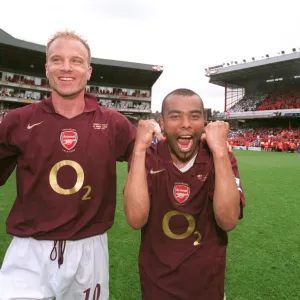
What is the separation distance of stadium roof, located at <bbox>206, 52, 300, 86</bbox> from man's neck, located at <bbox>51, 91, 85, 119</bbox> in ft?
121

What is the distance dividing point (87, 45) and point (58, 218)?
1220 millimetres

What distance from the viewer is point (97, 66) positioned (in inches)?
1692

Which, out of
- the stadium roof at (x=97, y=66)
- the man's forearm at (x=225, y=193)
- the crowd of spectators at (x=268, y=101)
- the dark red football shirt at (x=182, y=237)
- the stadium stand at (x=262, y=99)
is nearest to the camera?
the man's forearm at (x=225, y=193)

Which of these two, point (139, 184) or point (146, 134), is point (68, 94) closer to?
point (146, 134)

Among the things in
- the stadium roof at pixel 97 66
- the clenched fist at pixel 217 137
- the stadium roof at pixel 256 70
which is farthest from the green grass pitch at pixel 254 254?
the stadium roof at pixel 97 66

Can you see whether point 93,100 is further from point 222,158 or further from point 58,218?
point 222,158

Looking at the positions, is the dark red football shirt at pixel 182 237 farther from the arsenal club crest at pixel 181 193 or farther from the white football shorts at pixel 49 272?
the white football shorts at pixel 49 272

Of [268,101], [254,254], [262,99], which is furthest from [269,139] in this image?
[254,254]

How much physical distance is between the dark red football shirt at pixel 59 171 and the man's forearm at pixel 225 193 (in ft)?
A: 2.44

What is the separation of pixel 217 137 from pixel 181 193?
408 mm

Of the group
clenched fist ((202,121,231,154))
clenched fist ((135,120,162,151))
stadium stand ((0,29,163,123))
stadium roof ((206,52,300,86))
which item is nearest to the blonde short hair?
clenched fist ((135,120,162,151))

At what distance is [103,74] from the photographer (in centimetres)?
4594

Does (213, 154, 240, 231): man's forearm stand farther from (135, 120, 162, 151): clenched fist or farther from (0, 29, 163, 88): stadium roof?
(0, 29, 163, 88): stadium roof

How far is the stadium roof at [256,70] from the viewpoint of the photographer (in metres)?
35.4
